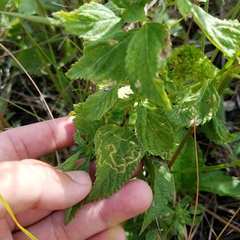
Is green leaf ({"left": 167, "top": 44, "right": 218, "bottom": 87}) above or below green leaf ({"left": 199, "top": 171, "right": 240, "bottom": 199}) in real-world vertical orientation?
above

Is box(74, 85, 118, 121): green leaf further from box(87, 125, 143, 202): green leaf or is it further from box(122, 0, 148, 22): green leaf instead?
box(122, 0, 148, 22): green leaf

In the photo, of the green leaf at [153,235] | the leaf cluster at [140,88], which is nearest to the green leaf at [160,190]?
the leaf cluster at [140,88]

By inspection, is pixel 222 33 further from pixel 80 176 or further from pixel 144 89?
pixel 80 176

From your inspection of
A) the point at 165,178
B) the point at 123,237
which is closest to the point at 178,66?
the point at 165,178

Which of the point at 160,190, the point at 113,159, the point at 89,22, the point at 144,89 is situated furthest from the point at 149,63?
the point at 160,190

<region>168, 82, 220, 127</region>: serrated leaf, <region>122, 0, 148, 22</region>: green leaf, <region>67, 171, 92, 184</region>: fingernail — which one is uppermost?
<region>122, 0, 148, 22</region>: green leaf

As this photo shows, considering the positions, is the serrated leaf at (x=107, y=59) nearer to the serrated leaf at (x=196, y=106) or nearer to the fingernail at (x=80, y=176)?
the serrated leaf at (x=196, y=106)

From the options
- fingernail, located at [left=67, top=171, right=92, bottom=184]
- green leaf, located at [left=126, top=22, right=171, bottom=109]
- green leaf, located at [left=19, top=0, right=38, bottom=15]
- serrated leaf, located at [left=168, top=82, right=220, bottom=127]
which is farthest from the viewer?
green leaf, located at [left=19, top=0, right=38, bottom=15]

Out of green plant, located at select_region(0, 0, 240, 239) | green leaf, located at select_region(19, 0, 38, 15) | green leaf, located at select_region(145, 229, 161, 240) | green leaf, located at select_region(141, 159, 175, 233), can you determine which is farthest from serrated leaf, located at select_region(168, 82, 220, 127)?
green leaf, located at select_region(19, 0, 38, 15)
